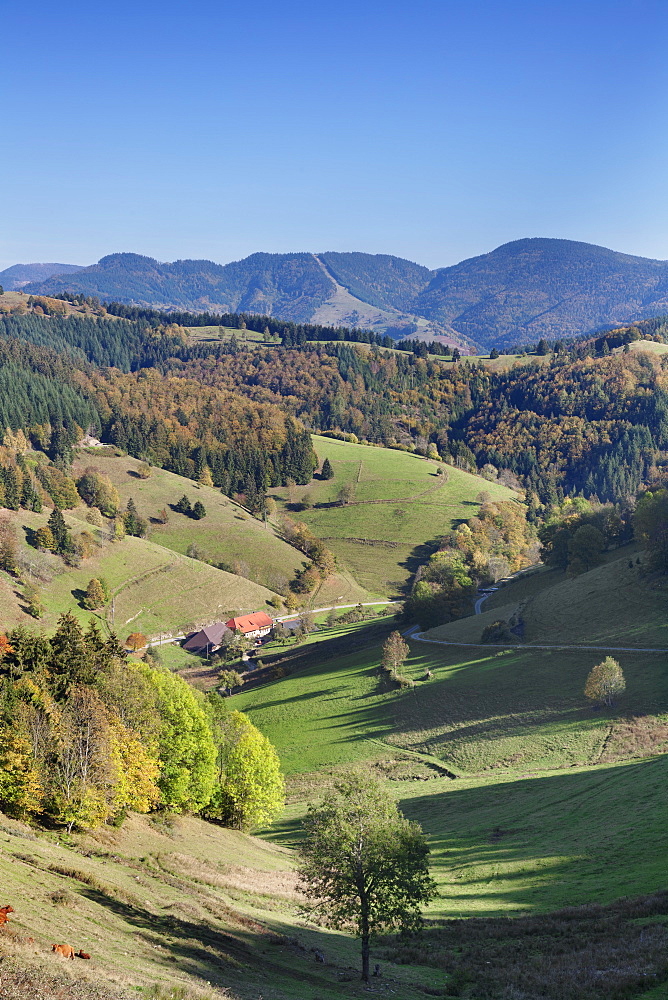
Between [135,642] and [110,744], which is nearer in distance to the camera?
[110,744]

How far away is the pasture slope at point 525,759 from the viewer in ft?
117

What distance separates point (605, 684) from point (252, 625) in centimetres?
9623

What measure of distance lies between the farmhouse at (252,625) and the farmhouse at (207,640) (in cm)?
357

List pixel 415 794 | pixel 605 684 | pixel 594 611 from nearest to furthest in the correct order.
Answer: pixel 415 794 < pixel 605 684 < pixel 594 611

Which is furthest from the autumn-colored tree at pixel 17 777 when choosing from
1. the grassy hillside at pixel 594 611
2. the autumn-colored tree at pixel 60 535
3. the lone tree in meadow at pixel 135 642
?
the autumn-colored tree at pixel 60 535

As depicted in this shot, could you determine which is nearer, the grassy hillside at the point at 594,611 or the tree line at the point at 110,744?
the tree line at the point at 110,744

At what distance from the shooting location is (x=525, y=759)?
69312mm

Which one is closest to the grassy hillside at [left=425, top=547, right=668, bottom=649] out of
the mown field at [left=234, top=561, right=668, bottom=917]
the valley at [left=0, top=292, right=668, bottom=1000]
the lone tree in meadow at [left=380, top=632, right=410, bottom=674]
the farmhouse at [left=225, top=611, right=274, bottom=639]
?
the valley at [left=0, top=292, right=668, bottom=1000]

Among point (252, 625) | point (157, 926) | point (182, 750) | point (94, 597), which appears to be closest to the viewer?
point (157, 926)

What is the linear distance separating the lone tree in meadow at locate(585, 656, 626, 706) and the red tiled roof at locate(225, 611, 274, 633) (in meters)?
93.1

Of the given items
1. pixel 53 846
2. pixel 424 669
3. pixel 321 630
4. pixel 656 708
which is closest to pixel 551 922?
pixel 53 846

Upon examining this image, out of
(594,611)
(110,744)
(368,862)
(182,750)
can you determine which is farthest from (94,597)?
(368,862)

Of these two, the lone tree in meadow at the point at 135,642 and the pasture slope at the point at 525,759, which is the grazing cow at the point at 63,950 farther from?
the lone tree in meadow at the point at 135,642

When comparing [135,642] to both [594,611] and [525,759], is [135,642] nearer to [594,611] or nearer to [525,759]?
[594,611]
